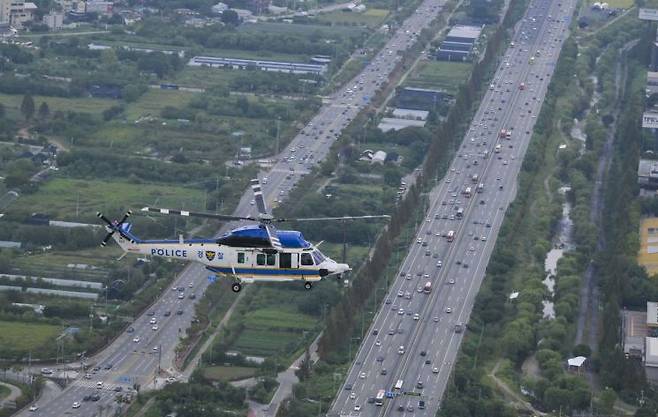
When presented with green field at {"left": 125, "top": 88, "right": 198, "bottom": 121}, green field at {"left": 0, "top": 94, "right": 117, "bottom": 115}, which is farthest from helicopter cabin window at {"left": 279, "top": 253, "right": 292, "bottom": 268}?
green field at {"left": 0, "top": 94, "right": 117, "bottom": 115}

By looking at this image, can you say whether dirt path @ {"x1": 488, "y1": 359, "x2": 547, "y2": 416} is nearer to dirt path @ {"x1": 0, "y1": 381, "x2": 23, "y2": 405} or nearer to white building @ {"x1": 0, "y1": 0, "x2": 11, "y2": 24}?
dirt path @ {"x1": 0, "y1": 381, "x2": 23, "y2": 405}

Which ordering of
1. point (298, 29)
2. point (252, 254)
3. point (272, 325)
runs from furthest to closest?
point (298, 29) < point (272, 325) < point (252, 254)

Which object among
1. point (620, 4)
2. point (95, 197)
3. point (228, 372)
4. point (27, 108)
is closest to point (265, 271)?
point (228, 372)

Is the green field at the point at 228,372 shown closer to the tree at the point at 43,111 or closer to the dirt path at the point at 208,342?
the dirt path at the point at 208,342

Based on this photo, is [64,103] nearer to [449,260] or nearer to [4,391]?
[449,260]

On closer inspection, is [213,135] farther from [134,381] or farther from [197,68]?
[134,381]

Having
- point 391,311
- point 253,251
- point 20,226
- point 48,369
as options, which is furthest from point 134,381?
point 253,251

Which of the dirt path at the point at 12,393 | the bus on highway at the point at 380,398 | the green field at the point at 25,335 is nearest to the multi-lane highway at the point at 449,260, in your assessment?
the bus on highway at the point at 380,398
